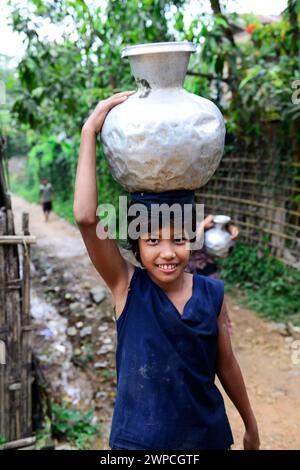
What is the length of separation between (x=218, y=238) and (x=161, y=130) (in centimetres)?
220

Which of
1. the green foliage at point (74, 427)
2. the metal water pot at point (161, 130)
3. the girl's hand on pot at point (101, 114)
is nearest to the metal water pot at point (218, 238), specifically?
the green foliage at point (74, 427)

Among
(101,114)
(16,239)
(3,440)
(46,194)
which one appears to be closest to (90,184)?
(101,114)

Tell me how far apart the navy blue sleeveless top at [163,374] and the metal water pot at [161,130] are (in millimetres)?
358

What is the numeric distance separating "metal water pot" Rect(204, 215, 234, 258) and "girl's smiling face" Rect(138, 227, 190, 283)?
1.94 metres

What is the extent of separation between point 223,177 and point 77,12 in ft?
10.3

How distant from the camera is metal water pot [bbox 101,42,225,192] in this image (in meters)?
1.31

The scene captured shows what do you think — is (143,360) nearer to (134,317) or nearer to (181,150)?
(134,317)

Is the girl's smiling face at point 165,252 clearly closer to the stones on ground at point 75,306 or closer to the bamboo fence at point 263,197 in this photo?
the bamboo fence at point 263,197

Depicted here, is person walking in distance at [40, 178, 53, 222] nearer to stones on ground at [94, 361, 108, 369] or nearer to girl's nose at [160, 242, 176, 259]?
stones on ground at [94, 361, 108, 369]

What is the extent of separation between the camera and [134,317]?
1.52 m

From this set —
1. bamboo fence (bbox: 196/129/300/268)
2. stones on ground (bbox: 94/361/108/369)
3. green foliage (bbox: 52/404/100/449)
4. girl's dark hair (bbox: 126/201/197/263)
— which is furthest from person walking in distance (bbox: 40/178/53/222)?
girl's dark hair (bbox: 126/201/197/263)

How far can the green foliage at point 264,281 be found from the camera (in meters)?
5.74

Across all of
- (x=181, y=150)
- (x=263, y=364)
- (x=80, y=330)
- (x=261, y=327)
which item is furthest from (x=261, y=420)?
(x=181, y=150)
